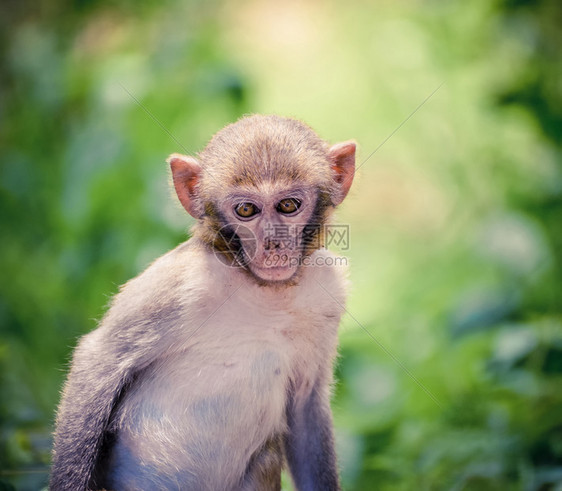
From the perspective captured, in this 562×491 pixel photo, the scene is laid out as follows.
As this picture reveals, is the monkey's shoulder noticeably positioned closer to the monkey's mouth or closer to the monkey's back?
the monkey's back

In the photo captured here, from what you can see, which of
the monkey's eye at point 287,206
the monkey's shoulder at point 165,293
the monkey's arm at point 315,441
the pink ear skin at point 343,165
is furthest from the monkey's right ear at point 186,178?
the monkey's arm at point 315,441

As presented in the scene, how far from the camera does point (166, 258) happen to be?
12.8 feet

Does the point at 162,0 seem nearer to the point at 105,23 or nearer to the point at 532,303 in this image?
the point at 105,23

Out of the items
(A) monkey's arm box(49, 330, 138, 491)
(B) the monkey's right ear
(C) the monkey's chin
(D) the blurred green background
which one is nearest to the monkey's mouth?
(C) the monkey's chin

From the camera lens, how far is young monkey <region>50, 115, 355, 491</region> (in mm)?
3662

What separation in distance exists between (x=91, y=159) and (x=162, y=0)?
353 centimetres

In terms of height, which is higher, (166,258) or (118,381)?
(166,258)

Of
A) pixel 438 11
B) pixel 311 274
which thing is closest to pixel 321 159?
pixel 311 274

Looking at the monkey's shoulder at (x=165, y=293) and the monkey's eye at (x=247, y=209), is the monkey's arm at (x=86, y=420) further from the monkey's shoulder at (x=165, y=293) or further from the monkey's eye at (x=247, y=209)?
the monkey's eye at (x=247, y=209)

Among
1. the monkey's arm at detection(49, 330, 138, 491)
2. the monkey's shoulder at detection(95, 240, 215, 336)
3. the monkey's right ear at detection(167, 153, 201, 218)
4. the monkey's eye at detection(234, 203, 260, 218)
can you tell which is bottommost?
the monkey's arm at detection(49, 330, 138, 491)

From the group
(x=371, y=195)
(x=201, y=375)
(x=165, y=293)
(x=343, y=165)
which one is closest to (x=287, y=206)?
(x=343, y=165)

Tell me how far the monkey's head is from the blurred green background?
0.37m

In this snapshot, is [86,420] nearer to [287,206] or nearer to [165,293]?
[165,293]

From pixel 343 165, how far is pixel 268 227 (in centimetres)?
68
